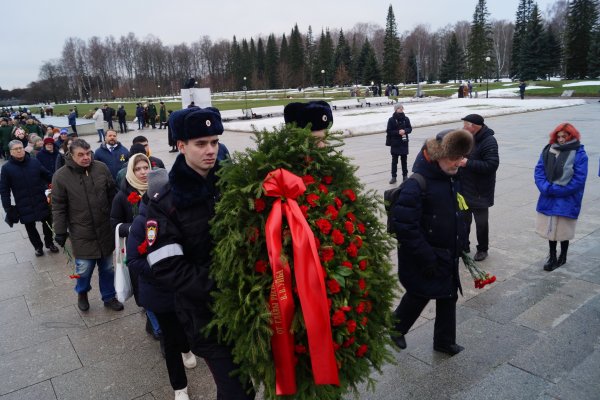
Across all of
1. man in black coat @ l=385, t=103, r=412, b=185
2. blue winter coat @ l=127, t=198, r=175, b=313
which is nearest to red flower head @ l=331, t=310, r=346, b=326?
blue winter coat @ l=127, t=198, r=175, b=313

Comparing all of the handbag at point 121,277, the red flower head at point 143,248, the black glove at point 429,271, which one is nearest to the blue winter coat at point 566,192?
the black glove at point 429,271

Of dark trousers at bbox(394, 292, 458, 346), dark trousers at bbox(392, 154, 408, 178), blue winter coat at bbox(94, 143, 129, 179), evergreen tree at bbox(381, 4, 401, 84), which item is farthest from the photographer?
→ evergreen tree at bbox(381, 4, 401, 84)

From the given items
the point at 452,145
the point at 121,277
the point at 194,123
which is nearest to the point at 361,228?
the point at 194,123

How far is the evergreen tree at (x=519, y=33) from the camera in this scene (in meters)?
66.6

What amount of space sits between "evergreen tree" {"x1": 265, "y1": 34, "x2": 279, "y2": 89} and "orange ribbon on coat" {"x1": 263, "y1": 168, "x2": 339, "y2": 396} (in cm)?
9940

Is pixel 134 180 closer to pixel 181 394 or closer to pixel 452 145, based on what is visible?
pixel 181 394

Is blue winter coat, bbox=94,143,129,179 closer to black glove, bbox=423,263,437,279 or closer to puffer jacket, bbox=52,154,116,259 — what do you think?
puffer jacket, bbox=52,154,116,259

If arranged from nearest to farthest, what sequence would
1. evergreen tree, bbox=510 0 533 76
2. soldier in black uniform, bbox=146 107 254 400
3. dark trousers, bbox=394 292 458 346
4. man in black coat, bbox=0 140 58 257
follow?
1. soldier in black uniform, bbox=146 107 254 400
2. dark trousers, bbox=394 292 458 346
3. man in black coat, bbox=0 140 58 257
4. evergreen tree, bbox=510 0 533 76

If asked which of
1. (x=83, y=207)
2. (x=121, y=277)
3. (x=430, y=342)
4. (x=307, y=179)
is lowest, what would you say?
(x=430, y=342)

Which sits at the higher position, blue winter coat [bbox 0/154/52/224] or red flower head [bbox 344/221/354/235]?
red flower head [bbox 344/221/354/235]

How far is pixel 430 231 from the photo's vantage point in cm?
346

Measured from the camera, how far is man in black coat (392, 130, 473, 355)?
329cm

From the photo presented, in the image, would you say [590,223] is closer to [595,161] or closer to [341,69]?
[595,161]

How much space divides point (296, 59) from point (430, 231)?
97081mm
